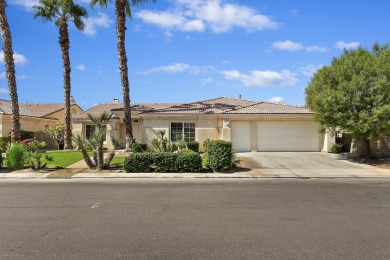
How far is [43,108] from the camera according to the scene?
42.1 m

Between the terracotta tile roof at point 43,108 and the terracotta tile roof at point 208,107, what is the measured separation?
1735 centimetres

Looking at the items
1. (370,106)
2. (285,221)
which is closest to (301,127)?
(370,106)

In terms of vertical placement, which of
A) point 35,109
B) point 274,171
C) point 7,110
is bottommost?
point 274,171

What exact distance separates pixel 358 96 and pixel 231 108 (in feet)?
34.5

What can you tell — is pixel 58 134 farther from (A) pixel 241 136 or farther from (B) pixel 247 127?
(B) pixel 247 127

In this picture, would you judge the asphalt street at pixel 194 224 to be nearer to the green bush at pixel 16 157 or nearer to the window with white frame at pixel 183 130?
the green bush at pixel 16 157

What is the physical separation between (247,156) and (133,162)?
28.0 ft

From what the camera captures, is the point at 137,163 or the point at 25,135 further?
the point at 25,135

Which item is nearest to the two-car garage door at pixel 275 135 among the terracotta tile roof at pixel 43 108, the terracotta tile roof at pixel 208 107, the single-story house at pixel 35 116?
the terracotta tile roof at pixel 208 107

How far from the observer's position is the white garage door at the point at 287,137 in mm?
26203

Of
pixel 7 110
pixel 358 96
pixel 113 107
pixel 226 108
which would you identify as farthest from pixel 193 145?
pixel 7 110

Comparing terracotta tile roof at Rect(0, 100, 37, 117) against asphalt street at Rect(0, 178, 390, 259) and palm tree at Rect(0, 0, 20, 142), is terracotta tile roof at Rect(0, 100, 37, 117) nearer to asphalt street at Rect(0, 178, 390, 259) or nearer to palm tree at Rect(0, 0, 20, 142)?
palm tree at Rect(0, 0, 20, 142)

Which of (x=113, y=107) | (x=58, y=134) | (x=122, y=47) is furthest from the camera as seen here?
(x=113, y=107)

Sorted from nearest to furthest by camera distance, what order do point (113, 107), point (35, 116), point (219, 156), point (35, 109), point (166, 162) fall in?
point (166, 162) < point (219, 156) < point (113, 107) < point (35, 116) < point (35, 109)
